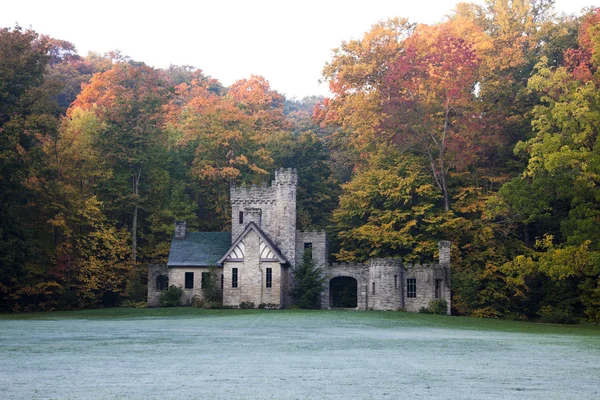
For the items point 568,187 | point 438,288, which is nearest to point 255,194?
point 438,288

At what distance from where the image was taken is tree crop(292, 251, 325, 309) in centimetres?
5228

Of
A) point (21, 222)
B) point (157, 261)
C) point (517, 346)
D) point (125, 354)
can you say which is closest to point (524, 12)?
point (157, 261)

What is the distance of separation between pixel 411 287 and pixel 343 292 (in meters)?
6.50

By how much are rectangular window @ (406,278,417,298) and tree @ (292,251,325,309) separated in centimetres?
573

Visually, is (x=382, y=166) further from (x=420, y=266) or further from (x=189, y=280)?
(x=189, y=280)

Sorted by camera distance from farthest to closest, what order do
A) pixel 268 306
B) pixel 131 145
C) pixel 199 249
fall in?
pixel 131 145
pixel 199 249
pixel 268 306

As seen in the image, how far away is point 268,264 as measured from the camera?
52.9 metres

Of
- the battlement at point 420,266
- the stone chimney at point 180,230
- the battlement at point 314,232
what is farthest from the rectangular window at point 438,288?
the stone chimney at point 180,230

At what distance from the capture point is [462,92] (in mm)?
52906

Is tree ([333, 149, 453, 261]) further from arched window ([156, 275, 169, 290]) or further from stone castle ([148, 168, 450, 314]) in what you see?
arched window ([156, 275, 169, 290])

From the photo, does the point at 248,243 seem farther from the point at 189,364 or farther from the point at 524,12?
the point at 189,364

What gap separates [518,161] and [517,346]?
1161 inches

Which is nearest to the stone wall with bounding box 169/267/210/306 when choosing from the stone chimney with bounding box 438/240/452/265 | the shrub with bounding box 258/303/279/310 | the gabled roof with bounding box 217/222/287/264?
the gabled roof with bounding box 217/222/287/264

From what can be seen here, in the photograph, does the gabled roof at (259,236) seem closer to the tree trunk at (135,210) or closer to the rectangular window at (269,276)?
the rectangular window at (269,276)
